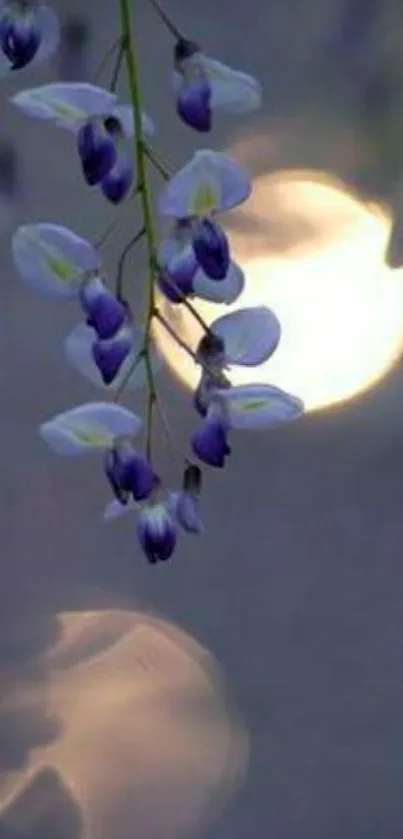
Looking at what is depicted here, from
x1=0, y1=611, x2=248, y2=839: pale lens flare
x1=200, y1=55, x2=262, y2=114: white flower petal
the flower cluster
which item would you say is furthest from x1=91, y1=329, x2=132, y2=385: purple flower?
x1=0, y1=611, x2=248, y2=839: pale lens flare

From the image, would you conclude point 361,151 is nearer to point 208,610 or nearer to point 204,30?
point 204,30

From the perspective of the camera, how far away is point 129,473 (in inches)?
25.7

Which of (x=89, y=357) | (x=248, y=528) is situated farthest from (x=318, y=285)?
(x=89, y=357)

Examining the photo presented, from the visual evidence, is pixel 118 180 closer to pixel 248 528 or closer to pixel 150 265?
pixel 150 265

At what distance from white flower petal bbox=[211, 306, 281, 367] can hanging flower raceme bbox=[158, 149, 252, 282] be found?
39 millimetres

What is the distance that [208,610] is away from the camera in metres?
1.00

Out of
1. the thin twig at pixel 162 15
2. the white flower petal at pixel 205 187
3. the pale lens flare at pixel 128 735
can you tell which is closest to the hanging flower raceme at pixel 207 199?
the white flower petal at pixel 205 187

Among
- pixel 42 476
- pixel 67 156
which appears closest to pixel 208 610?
pixel 42 476

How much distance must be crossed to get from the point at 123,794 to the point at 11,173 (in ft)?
1.33

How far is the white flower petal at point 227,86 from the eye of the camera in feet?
2.04

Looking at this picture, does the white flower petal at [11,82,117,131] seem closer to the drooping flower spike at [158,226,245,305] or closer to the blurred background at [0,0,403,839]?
the drooping flower spike at [158,226,245,305]

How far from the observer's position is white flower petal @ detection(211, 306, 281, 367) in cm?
66

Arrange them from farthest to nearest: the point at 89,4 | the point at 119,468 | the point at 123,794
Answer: the point at 123,794 < the point at 89,4 < the point at 119,468

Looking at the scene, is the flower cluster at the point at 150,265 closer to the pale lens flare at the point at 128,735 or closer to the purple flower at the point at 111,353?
the purple flower at the point at 111,353
